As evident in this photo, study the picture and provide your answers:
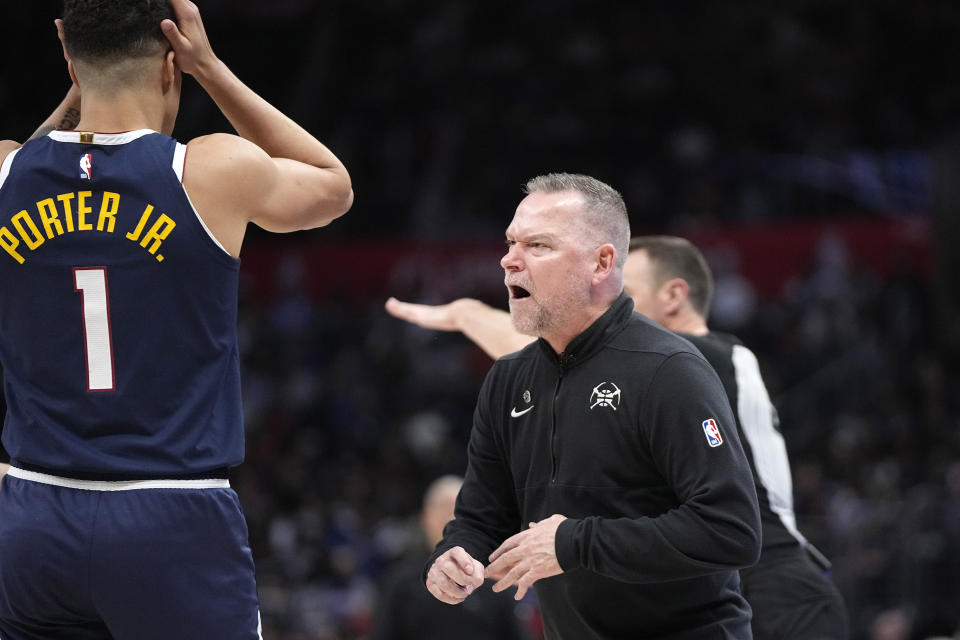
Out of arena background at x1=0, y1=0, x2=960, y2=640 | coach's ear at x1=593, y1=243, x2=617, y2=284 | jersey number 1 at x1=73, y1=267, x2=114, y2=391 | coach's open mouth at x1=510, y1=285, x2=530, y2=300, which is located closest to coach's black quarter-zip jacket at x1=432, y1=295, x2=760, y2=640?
coach's ear at x1=593, y1=243, x2=617, y2=284

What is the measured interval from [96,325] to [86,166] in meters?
0.42

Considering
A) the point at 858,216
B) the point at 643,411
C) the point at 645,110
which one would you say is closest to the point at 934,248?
the point at 858,216

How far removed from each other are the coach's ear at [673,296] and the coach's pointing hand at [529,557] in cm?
209

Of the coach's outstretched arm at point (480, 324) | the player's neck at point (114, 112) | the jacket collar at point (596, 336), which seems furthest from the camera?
the coach's outstretched arm at point (480, 324)

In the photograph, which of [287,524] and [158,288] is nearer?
Answer: [158,288]

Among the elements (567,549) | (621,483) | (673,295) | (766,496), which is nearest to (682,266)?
(673,295)

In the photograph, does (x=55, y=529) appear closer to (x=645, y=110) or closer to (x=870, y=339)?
(x=870, y=339)

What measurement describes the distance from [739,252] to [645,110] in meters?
3.77

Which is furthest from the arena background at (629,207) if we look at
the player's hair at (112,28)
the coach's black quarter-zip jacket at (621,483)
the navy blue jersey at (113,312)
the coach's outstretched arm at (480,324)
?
the player's hair at (112,28)

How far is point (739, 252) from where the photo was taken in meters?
17.7

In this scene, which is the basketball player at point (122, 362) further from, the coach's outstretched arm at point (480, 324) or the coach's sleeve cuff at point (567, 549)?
the coach's outstretched arm at point (480, 324)

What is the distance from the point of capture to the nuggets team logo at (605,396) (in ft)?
12.3

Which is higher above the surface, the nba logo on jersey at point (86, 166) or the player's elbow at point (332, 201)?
the nba logo on jersey at point (86, 166)

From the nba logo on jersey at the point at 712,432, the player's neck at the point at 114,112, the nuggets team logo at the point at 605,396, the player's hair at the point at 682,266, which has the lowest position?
the nba logo on jersey at the point at 712,432
